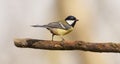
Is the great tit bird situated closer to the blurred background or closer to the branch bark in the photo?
the branch bark

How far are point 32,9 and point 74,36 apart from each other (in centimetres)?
38

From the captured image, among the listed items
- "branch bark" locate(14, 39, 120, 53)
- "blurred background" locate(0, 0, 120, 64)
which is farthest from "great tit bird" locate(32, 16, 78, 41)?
"blurred background" locate(0, 0, 120, 64)

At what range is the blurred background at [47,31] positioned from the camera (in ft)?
8.78

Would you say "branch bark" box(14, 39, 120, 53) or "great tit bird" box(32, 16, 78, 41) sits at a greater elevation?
"great tit bird" box(32, 16, 78, 41)

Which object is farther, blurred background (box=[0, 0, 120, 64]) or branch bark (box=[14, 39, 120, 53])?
blurred background (box=[0, 0, 120, 64])

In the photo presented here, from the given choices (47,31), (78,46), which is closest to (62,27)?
(78,46)

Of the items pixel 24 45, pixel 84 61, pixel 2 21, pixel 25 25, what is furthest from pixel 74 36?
pixel 24 45

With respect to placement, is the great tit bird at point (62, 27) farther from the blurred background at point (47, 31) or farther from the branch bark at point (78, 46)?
the blurred background at point (47, 31)

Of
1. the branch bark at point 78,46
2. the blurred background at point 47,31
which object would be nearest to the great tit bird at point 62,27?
the branch bark at point 78,46

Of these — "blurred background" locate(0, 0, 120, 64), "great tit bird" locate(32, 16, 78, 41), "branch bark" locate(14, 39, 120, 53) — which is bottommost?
"blurred background" locate(0, 0, 120, 64)

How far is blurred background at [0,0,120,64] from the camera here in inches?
105

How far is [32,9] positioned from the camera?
2.79 meters

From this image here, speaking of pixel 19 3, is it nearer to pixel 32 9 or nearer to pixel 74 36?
pixel 32 9

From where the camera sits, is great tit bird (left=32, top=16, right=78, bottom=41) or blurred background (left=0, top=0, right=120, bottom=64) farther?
blurred background (left=0, top=0, right=120, bottom=64)
